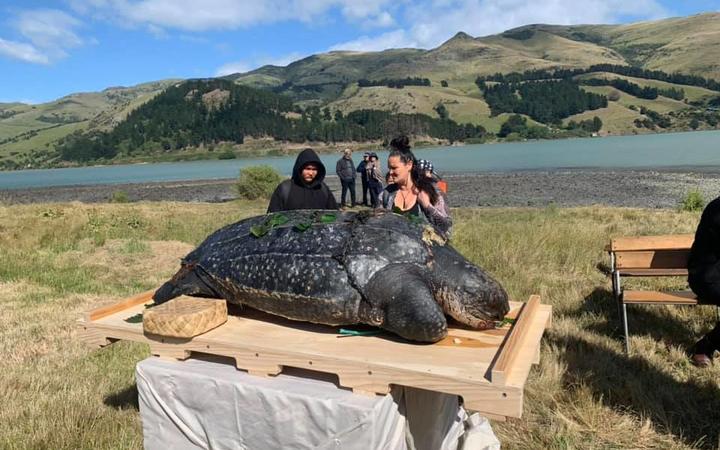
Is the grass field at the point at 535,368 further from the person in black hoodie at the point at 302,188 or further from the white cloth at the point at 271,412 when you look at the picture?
the person in black hoodie at the point at 302,188

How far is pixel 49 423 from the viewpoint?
161 inches

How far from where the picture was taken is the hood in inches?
197

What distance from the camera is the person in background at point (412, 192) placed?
4.88 m

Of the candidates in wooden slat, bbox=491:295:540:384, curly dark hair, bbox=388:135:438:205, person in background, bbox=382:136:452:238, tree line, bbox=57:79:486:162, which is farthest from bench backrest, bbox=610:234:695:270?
tree line, bbox=57:79:486:162

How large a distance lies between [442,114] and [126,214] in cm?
13842

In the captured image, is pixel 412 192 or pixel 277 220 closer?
pixel 277 220

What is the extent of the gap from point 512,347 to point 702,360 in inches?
131

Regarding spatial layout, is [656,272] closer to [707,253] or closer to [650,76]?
[707,253]

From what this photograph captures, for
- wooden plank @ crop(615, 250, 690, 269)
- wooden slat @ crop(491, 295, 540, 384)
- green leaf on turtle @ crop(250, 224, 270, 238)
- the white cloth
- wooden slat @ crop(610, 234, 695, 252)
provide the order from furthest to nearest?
1. wooden slat @ crop(610, 234, 695, 252)
2. wooden plank @ crop(615, 250, 690, 269)
3. green leaf on turtle @ crop(250, 224, 270, 238)
4. the white cloth
5. wooden slat @ crop(491, 295, 540, 384)

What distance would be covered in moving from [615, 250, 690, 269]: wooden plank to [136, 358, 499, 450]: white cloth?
389cm

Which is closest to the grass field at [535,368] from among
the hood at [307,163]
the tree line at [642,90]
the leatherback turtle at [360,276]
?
the leatherback turtle at [360,276]

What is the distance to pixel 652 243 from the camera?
21.5 feet

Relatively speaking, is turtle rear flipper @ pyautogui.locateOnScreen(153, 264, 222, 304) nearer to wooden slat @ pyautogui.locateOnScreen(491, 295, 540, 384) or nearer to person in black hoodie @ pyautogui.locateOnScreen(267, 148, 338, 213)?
person in black hoodie @ pyautogui.locateOnScreen(267, 148, 338, 213)


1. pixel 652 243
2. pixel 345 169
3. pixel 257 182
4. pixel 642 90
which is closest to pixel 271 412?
pixel 652 243
